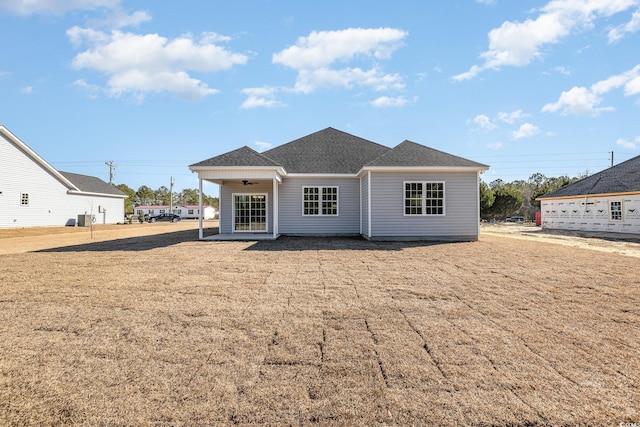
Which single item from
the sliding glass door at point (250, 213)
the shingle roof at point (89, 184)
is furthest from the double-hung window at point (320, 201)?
the shingle roof at point (89, 184)

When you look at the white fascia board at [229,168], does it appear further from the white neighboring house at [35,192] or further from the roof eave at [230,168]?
the white neighboring house at [35,192]

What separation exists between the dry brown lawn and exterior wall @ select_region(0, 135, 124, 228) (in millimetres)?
18747

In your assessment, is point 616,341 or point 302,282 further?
point 302,282

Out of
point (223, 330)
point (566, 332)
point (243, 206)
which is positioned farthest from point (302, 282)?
point (243, 206)

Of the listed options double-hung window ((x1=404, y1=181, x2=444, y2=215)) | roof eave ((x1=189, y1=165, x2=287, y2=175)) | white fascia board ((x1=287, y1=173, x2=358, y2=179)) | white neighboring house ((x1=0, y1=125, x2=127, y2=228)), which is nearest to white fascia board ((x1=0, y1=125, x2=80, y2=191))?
white neighboring house ((x1=0, y1=125, x2=127, y2=228))

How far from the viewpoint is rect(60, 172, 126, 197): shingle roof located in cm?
3002

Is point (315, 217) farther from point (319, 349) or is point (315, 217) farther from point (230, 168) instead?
point (319, 349)

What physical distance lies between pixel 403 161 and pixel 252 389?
12.0 meters

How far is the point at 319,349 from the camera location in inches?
131

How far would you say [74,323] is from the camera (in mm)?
4051

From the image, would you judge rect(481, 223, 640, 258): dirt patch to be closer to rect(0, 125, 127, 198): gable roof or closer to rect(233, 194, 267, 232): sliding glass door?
rect(233, 194, 267, 232): sliding glass door

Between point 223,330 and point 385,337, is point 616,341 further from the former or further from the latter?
point 223,330

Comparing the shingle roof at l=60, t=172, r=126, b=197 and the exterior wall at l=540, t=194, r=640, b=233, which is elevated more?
the shingle roof at l=60, t=172, r=126, b=197

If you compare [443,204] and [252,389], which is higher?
[443,204]
